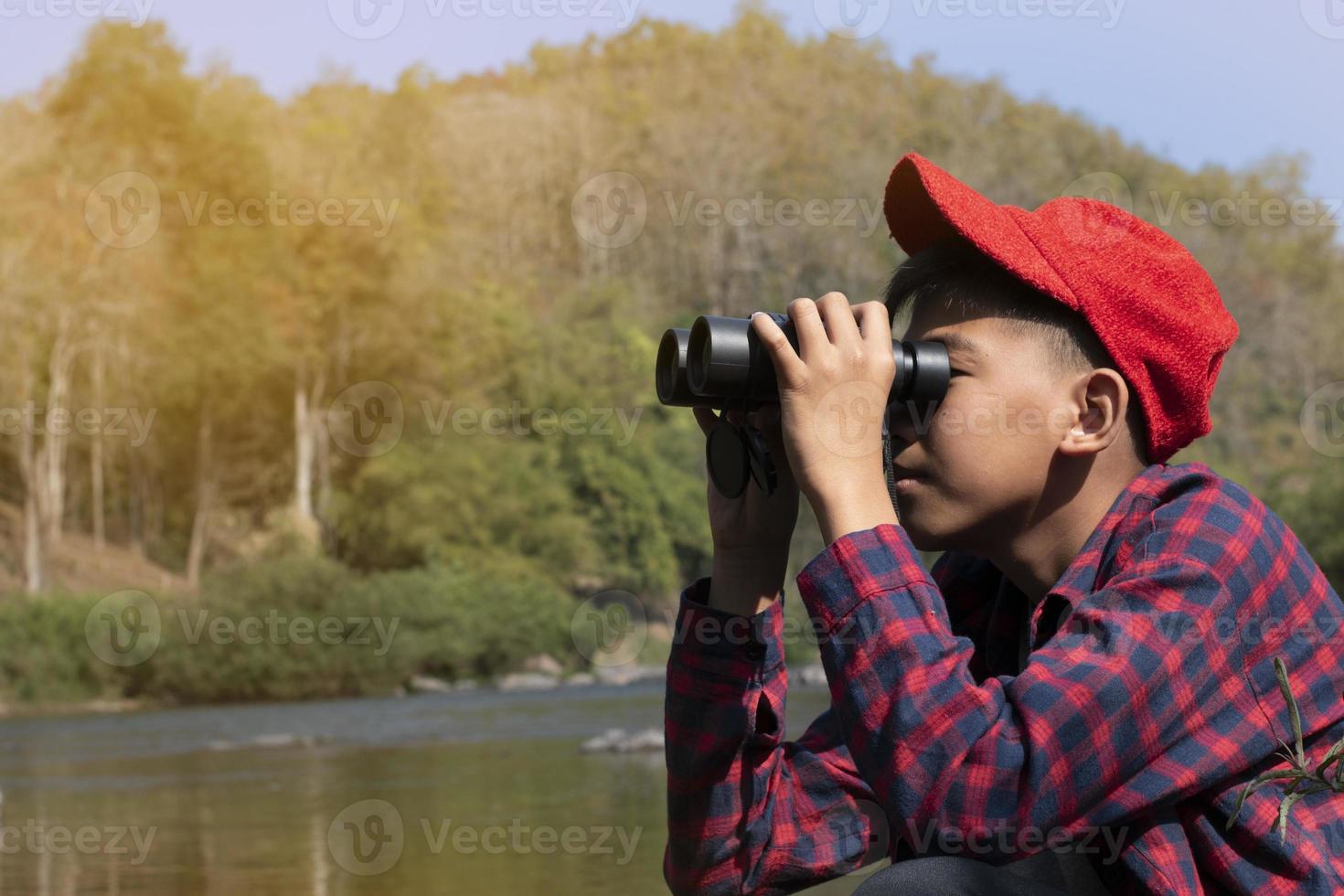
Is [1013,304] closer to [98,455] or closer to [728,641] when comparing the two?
[728,641]

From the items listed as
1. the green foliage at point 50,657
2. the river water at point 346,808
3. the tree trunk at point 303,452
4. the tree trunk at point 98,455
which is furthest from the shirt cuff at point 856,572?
the tree trunk at point 303,452

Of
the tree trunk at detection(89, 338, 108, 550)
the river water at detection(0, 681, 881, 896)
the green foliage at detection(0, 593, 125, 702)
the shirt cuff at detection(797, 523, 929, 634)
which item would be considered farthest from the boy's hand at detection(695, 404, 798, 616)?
the tree trunk at detection(89, 338, 108, 550)

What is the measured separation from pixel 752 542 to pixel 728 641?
9cm

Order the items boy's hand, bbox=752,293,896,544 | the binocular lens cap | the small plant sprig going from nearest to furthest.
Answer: the small plant sprig, boy's hand, bbox=752,293,896,544, the binocular lens cap

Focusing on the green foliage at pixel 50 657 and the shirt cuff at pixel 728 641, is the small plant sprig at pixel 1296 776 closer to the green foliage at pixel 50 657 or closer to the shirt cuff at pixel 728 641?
the shirt cuff at pixel 728 641

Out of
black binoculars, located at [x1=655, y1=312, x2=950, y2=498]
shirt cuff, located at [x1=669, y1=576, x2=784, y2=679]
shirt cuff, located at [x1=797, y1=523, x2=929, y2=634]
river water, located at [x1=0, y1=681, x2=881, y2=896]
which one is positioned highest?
black binoculars, located at [x1=655, y1=312, x2=950, y2=498]

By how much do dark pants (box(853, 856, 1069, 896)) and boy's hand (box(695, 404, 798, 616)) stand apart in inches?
12.9

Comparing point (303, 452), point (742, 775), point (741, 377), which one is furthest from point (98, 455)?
point (741, 377)

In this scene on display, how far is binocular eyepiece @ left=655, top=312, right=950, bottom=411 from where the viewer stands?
1.21m

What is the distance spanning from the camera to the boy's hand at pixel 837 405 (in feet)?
3.83

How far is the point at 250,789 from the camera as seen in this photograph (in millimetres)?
6469

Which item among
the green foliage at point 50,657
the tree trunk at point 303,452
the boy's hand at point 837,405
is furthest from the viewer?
the tree trunk at point 303,452

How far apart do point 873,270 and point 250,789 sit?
2438 centimetres

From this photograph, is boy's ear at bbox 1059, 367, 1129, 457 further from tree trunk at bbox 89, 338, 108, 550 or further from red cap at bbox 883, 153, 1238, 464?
tree trunk at bbox 89, 338, 108, 550
